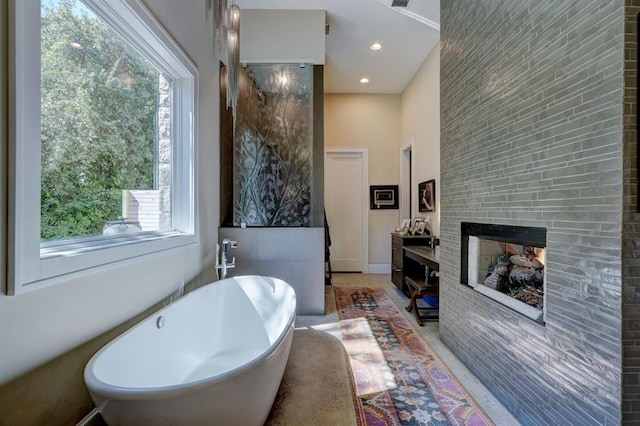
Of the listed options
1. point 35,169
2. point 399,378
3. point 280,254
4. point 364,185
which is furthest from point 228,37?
point 364,185

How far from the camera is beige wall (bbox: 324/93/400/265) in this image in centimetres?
A: 541

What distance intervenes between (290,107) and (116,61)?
2005 mm

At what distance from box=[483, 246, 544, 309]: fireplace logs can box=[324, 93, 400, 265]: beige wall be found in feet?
10.9

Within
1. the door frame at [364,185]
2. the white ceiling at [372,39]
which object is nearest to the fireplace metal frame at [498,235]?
the white ceiling at [372,39]

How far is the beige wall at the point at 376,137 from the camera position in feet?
17.7

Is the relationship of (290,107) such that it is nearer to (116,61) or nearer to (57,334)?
(116,61)

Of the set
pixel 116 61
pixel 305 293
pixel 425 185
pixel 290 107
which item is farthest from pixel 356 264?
pixel 116 61

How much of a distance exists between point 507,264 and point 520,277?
155 millimetres

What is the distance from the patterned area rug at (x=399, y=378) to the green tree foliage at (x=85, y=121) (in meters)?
1.82

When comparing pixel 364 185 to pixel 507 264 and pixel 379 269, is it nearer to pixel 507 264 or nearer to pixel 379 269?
pixel 379 269

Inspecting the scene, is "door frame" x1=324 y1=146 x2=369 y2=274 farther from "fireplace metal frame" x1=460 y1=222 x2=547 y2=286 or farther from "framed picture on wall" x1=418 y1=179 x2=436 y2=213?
"fireplace metal frame" x1=460 y1=222 x2=547 y2=286

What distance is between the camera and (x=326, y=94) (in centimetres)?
541

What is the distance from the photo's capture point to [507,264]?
6.61ft

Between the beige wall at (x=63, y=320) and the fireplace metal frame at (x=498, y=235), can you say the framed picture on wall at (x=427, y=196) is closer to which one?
the fireplace metal frame at (x=498, y=235)
